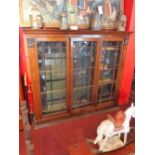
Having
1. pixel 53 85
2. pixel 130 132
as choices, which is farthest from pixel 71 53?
pixel 130 132

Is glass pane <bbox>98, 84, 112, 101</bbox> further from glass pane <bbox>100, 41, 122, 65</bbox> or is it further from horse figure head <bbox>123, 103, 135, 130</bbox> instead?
horse figure head <bbox>123, 103, 135, 130</bbox>

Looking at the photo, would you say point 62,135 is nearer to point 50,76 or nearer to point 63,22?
point 50,76

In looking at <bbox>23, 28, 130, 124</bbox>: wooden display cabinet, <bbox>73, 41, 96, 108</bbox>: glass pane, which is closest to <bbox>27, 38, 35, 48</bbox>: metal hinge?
<bbox>23, 28, 130, 124</bbox>: wooden display cabinet

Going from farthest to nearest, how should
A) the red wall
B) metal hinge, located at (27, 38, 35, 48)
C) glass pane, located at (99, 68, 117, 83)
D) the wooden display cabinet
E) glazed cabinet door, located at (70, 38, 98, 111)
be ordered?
glass pane, located at (99, 68, 117, 83)
the red wall
glazed cabinet door, located at (70, 38, 98, 111)
the wooden display cabinet
metal hinge, located at (27, 38, 35, 48)

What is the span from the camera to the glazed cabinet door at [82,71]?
62.9 inches

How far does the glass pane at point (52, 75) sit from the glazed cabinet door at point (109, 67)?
463 mm

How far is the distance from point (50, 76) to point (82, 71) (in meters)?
0.37

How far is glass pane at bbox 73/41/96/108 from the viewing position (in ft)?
5.31

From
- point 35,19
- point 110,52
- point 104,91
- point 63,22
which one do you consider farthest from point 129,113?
point 35,19

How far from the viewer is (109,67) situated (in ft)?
6.07

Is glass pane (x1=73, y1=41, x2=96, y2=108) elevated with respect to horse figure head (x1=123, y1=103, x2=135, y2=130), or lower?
elevated

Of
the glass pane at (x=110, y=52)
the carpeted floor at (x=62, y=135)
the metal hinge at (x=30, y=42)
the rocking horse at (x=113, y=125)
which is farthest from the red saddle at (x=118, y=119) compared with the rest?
the metal hinge at (x=30, y=42)
